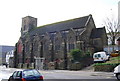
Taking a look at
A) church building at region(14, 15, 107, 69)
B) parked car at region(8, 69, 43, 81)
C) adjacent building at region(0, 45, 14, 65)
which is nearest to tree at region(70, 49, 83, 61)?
church building at region(14, 15, 107, 69)

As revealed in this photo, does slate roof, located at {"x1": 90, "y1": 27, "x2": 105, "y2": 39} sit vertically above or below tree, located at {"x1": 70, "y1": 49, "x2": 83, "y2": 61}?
above

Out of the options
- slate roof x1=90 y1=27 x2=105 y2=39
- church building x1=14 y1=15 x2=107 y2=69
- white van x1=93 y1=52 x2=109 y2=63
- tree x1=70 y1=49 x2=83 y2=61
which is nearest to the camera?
white van x1=93 y1=52 x2=109 y2=63

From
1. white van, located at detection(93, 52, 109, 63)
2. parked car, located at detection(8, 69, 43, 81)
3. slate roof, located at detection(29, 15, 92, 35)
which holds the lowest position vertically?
parked car, located at detection(8, 69, 43, 81)

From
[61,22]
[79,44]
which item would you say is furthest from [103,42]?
[61,22]

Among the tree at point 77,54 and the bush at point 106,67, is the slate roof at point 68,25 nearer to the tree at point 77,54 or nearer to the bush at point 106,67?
the tree at point 77,54

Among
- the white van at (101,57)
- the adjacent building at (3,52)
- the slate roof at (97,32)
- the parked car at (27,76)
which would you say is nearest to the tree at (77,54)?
the white van at (101,57)

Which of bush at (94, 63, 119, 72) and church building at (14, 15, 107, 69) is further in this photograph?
church building at (14, 15, 107, 69)

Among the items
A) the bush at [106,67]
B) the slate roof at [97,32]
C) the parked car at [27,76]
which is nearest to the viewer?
the parked car at [27,76]

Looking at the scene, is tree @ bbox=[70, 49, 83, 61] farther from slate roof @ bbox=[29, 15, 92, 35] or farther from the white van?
slate roof @ bbox=[29, 15, 92, 35]

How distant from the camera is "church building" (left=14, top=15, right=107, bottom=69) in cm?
4744

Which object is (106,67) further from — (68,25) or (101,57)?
(68,25)

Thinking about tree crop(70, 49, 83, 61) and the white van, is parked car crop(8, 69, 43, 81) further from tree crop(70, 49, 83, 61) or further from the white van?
tree crop(70, 49, 83, 61)

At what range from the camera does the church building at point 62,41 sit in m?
47.4

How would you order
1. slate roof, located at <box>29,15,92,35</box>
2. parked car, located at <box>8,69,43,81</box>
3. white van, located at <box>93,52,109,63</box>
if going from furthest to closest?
1. slate roof, located at <box>29,15,92,35</box>
2. white van, located at <box>93,52,109,63</box>
3. parked car, located at <box>8,69,43,81</box>
